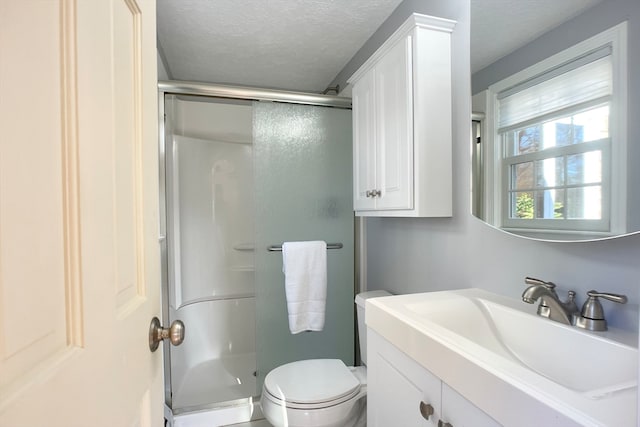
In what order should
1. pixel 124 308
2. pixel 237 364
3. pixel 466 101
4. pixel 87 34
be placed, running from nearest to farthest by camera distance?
1. pixel 87 34
2. pixel 124 308
3. pixel 466 101
4. pixel 237 364

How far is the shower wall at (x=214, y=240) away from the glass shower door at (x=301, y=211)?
22.4 inches

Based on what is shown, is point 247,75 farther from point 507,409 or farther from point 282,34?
point 507,409

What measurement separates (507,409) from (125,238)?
722mm

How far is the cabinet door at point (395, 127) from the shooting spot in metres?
1.22

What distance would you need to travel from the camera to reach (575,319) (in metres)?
0.78

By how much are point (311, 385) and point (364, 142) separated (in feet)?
3.86

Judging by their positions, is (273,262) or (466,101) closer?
(466,101)

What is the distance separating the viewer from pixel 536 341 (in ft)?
2.74

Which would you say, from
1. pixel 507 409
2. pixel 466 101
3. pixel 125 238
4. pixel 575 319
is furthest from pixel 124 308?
pixel 466 101

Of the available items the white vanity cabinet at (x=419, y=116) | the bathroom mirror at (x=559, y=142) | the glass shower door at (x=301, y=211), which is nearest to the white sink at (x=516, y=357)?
the bathroom mirror at (x=559, y=142)

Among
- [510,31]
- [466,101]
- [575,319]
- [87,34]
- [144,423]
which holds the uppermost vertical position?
[510,31]

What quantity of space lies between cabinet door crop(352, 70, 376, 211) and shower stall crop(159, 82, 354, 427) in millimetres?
316

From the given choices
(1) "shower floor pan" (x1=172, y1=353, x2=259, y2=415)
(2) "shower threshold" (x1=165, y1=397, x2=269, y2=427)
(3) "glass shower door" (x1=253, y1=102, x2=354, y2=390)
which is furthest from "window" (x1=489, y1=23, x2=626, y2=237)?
(1) "shower floor pan" (x1=172, y1=353, x2=259, y2=415)

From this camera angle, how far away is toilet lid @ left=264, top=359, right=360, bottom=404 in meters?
1.32
